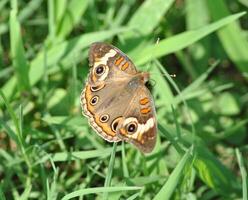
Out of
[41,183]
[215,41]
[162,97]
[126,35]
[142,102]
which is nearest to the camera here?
[142,102]

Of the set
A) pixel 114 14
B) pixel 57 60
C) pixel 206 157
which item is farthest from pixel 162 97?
pixel 114 14

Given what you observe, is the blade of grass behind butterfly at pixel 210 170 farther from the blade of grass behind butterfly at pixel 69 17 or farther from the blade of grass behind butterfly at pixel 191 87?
the blade of grass behind butterfly at pixel 69 17

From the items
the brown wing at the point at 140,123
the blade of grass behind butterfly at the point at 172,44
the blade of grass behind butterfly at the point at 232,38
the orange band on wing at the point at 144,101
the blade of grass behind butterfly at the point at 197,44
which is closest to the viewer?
the brown wing at the point at 140,123

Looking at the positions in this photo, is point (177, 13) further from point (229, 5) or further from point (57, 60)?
point (57, 60)

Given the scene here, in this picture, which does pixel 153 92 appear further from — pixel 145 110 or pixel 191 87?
pixel 145 110

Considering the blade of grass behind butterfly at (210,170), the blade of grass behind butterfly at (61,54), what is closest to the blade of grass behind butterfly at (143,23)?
the blade of grass behind butterfly at (61,54)

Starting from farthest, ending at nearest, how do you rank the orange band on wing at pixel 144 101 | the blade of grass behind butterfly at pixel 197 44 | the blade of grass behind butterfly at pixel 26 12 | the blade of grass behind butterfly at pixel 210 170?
1. the blade of grass behind butterfly at pixel 197 44
2. the blade of grass behind butterfly at pixel 26 12
3. the blade of grass behind butterfly at pixel 210 170
4. the orange band on wing at pixel 144 101
